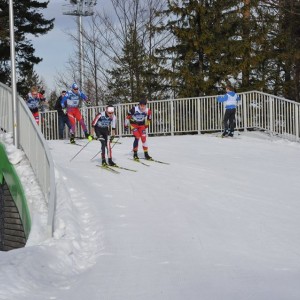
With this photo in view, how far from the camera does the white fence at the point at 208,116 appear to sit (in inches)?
838

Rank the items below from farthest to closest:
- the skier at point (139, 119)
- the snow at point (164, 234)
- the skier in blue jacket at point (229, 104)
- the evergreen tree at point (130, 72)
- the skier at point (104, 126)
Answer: the evergreen tree at point (130, 72)
the skier in blue jacket at point (229, 104)
the skier at point (139, 119)
the skier at point (104, 126)
the snow at point (164, 234)

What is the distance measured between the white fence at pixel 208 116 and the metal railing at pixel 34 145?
8.05 meters

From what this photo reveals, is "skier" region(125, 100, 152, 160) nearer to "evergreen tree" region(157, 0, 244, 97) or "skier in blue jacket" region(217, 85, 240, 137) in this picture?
"skier in blue jacket" region(217, 85, 240, 137)

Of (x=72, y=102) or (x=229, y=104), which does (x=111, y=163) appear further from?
(x=229, y=104)

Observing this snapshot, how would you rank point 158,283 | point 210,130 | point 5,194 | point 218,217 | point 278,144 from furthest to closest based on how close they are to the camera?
point 210,130
point 278,144
point 5,194
point 218,217
point 158,283

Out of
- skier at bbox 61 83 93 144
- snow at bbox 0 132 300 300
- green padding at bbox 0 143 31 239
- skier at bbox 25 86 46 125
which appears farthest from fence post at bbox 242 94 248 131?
green padding at bbox 0 143 31 239

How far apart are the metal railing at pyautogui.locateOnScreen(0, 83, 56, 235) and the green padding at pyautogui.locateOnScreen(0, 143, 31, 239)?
0.49 m

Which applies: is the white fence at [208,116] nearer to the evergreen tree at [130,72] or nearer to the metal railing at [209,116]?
the metal railing at [209,116]

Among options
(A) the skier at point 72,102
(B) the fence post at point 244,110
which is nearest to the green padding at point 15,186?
(A) the skier at point 72,102

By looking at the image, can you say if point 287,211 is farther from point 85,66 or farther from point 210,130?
point 85,66

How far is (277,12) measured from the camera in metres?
33.2

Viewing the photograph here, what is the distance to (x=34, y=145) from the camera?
1252cm

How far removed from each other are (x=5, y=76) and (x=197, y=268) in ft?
111

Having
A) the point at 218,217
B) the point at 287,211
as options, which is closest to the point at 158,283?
the point at 218,217
